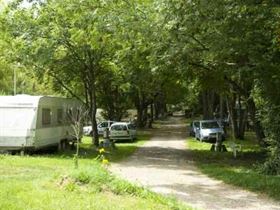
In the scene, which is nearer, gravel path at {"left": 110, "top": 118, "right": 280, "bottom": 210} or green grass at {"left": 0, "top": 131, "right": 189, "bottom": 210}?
green grass at {"left": 0, "top": 131, "right": 189, "bottom": 210}

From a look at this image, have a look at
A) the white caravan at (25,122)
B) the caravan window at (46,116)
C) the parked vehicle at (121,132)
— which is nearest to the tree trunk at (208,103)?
the parked vehicle at (121,132)

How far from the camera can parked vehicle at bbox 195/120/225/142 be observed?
38719 millimetres

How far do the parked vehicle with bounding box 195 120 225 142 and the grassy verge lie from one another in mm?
11072

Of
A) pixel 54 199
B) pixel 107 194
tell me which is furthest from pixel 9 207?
pixel 107 194

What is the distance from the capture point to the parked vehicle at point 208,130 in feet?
127

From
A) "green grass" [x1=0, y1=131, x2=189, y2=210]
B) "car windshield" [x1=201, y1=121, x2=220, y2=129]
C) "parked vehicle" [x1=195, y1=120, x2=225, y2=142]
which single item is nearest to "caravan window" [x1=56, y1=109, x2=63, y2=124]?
"green grass" [x1=0, y1=131, x2=189, y2=210]

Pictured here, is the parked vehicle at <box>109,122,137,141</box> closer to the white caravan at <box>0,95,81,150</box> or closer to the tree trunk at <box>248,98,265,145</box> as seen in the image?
the white caravan at <box>0,95,81,150</box>

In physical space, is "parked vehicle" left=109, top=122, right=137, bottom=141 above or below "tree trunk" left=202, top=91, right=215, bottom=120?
below

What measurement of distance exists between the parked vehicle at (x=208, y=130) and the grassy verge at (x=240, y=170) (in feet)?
36.3

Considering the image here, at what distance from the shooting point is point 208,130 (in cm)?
3941

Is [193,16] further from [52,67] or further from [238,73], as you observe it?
[52,67]

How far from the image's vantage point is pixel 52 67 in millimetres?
28312

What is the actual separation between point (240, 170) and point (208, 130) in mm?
20111

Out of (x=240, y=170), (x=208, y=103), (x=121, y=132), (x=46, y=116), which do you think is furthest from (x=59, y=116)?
(x=208, y=103)
